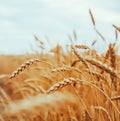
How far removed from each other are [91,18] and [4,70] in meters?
5.79

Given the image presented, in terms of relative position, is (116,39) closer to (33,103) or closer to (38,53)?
(33,103)

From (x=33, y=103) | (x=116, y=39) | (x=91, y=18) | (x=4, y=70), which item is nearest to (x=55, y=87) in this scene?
(x=33, y=103)

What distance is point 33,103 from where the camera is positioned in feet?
3.15

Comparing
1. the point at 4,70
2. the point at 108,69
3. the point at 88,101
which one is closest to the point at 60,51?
the point at 88,101

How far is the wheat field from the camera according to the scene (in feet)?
3.71

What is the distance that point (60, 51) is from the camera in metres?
3.63

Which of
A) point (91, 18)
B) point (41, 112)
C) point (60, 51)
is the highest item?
point (91, 18)

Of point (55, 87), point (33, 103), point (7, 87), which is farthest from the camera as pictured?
point (7, 87)

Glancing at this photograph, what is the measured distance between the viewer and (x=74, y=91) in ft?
A: 7.72

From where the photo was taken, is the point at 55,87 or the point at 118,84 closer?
the point at 55,87

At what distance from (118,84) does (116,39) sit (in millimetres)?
225

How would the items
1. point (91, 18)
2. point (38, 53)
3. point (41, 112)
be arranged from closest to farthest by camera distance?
point (91, 18)
point (41, 112)
point (38, 53)

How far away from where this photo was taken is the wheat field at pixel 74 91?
113 cm

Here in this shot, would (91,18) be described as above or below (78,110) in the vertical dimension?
above
